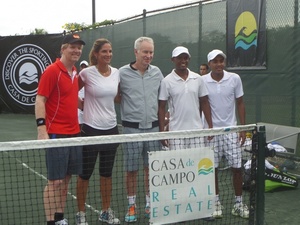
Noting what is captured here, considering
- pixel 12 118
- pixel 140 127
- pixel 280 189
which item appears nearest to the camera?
pixel 140 127

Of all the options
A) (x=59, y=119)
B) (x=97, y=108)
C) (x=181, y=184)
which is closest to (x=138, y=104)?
(x=97, y=108)

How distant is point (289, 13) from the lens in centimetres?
630

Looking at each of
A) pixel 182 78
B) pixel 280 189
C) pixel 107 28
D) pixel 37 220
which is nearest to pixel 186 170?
pixel 182 78

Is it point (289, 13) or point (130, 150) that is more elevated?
point (289, 13)

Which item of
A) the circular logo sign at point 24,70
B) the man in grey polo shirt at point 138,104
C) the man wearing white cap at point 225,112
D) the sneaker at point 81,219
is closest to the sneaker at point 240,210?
the man wearing white cap at point 225,112

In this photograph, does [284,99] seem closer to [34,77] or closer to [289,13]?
[289,13]

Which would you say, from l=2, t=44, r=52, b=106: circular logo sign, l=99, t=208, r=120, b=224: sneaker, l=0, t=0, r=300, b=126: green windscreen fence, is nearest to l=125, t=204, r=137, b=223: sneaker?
l=99, t=208, r=120, b=224: sneaker

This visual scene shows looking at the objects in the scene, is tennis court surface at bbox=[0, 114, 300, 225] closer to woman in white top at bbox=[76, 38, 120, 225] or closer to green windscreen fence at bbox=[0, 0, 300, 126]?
woman in white top at bbox=[76, 38, 120, 225]

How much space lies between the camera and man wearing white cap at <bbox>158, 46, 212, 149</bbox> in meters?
4.22

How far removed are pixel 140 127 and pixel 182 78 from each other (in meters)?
0.63

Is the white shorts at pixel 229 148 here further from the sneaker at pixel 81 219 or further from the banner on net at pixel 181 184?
the sneaker at pixel 81 219

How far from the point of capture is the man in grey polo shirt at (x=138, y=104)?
4.18 metres

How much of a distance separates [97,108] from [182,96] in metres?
0.83

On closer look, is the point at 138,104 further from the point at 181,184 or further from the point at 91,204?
the point at 91,204
